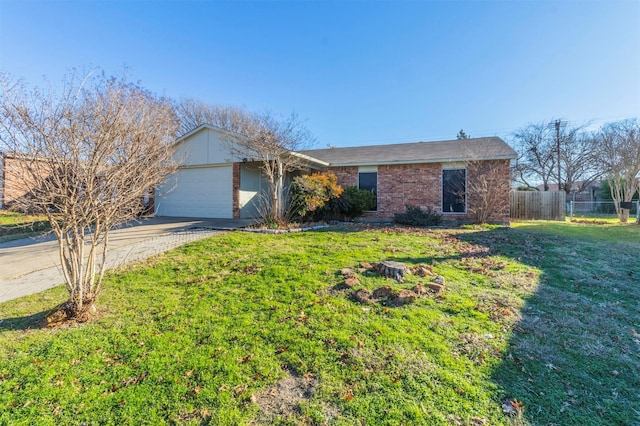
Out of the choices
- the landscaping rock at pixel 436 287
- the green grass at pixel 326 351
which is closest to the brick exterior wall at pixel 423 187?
the green grass at pixel 326 351

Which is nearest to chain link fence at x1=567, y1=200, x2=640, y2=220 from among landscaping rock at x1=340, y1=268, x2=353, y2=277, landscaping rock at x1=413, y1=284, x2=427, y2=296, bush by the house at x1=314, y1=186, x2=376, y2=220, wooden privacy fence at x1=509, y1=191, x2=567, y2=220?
wooden privacy fence at x1=509, y1=191, x2=567, y2=220

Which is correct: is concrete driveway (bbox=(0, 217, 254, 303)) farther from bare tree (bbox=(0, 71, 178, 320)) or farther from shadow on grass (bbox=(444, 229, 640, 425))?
shadow on grass (bbox=(444, 229, 640, 425))

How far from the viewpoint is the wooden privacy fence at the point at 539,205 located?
15961mm

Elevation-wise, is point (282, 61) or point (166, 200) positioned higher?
point (282, 61)

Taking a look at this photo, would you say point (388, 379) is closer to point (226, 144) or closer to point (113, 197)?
point (113, 197)

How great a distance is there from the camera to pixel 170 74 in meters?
15.9

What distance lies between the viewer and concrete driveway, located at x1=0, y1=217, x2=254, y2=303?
501 cm

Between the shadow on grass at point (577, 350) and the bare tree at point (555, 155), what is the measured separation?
2451 centimetres

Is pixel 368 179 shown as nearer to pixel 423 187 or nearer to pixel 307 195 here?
pixel 423 187

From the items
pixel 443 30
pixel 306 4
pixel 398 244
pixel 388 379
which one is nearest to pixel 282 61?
pixel 306 4

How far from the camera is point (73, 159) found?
3240 mm

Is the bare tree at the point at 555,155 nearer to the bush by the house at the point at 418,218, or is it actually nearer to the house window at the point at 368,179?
the house window at the point at 368,179

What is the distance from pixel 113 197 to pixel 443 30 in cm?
1231

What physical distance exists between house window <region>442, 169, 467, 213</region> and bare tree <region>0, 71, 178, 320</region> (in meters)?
11.9
